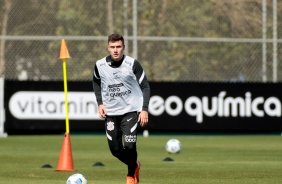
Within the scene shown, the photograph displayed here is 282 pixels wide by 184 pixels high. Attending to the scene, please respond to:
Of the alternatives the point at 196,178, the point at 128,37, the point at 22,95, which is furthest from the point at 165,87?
the point at 196,178

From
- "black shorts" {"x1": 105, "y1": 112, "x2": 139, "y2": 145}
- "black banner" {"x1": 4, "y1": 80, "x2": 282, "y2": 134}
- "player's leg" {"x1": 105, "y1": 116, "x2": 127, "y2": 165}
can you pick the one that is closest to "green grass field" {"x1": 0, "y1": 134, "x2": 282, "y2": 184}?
"black banner" {"x1": 4, "y1": 80, "x2": 282, "y2": 134}

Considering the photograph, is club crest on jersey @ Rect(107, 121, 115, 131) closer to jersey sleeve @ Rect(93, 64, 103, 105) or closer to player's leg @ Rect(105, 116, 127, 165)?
player's leg @ Rect(105, 116, 127, 165)

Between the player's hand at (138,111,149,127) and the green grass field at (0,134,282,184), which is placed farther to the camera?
the green grass field at (0,134,282,184)

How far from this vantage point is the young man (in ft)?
42.9

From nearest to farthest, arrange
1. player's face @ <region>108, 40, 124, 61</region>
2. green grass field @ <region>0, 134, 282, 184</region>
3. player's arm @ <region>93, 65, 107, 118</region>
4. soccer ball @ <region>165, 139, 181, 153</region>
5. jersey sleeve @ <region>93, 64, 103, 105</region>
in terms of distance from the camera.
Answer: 1. player's face @ <region>108, 40, 124, 61</region>
2. player's arm @ <region>93, 65, 107, 118</region>
3. jersey sleeve @ <region>93, 64, 103, 105</region>
4. green grass field @ <region>0, 134, 282, 184</region>
5. soccer ball @ <region>165, 139, 181, 153</region>

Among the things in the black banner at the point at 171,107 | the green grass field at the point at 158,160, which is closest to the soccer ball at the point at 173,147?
the green grass field at the point at 158,160

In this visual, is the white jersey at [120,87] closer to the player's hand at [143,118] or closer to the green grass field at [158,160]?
the player's hand at [143,118]

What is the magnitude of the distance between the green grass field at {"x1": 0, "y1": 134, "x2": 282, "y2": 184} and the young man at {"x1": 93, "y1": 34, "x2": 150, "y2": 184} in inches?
32.6

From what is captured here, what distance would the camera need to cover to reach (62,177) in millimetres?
14555

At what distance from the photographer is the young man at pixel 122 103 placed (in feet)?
42.9

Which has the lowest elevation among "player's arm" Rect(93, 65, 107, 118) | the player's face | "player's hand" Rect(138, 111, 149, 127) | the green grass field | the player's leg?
the green grass field

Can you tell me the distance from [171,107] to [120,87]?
14.3m

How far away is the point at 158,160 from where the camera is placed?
1836 cm

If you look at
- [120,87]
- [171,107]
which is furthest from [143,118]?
[171,107]
